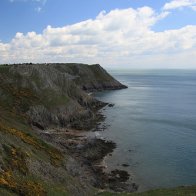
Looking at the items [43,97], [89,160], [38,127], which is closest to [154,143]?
[89,160]

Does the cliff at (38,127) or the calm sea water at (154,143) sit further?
the calm sea water at (154,143)

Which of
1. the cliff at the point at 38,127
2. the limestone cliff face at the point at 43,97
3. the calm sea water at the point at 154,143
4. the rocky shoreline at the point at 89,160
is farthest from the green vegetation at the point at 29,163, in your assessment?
the calm sea water at the point at 154,143

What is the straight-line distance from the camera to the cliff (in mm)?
36094

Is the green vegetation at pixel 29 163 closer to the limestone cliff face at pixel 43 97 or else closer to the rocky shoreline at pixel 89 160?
the limestone cliff face at pixel 43 97

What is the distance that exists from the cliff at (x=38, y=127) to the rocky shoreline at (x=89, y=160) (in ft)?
1.82

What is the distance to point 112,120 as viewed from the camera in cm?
10081

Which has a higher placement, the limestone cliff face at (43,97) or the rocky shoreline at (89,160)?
the limestone cliff face at (43,97)

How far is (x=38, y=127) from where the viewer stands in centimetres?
8081

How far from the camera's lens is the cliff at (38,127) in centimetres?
3609

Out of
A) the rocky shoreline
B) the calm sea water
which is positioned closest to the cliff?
the rocky shoreline

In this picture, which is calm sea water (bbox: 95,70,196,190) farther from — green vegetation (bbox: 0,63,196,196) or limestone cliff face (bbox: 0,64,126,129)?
green vegetation (bbox: 0,63,196,196)

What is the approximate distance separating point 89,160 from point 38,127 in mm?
24531

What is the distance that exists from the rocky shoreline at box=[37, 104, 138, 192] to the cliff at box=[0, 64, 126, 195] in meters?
0.56

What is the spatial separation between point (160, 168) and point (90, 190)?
18557mm
